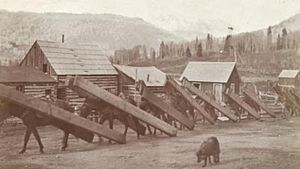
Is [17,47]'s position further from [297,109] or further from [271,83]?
[297,109]

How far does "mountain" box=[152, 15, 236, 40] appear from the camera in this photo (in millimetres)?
2648

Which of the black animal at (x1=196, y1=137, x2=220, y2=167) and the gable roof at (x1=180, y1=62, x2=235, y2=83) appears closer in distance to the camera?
the black animal at (x1=196, y1=137, x2=220, y2=167)

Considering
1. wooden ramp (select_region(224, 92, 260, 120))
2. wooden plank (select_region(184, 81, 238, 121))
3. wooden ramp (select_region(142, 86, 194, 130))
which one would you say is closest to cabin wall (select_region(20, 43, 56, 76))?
wooden ramp (select_region(142, 86, 194, 130))

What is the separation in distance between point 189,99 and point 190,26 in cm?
44

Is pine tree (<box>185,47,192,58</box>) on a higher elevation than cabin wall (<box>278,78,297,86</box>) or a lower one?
higher

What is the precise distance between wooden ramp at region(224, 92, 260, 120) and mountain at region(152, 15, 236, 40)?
40cm

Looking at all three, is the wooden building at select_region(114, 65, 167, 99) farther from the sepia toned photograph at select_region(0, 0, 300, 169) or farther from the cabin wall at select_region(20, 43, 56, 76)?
the cabin wall at select_region(20, 43, 56, 76)

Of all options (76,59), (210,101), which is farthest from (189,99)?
(76,59)

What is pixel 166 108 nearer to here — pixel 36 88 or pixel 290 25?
pixel 36 88

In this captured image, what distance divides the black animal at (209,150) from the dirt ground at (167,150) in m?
0.03

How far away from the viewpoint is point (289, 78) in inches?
109

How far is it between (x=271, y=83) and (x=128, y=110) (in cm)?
93

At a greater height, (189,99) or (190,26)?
(190,26)

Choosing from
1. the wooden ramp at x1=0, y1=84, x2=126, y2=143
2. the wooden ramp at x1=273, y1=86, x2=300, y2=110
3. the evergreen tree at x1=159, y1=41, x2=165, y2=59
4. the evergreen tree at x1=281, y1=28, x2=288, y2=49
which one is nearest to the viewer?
the wooden ramp at x1=0, y1=84, x2=126, y2=143
